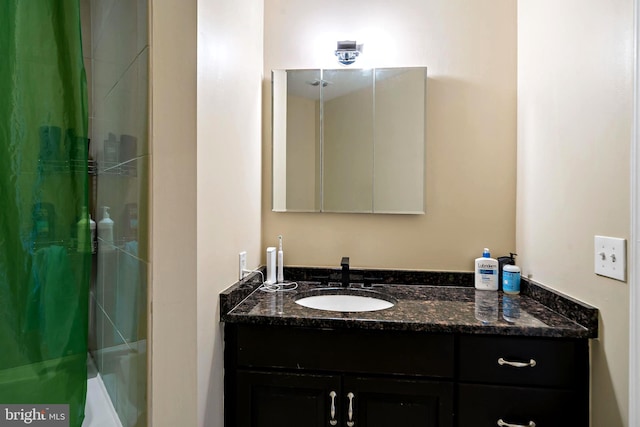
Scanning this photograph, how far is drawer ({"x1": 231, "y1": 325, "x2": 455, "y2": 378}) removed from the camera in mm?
1248

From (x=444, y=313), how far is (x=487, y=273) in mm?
483

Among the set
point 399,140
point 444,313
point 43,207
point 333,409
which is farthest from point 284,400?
point 399,140

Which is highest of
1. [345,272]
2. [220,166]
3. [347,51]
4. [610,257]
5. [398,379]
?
[347,51]

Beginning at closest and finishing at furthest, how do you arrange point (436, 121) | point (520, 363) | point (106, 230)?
1. point (520, 363)
2. point (106, 230)
3. point (436, 121)

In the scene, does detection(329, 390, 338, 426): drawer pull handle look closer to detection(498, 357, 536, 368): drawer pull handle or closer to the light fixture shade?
detection(498, 357, 536, 368): drawer pull handle

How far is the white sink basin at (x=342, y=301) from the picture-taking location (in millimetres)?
1638

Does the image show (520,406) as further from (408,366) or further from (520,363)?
(408,366)

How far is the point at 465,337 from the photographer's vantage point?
4.06 feet

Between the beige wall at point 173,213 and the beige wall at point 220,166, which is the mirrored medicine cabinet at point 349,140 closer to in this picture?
the beige wall at point 220,166

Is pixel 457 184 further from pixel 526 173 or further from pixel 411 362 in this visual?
pixel 411 362

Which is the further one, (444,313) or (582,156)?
(444,313)

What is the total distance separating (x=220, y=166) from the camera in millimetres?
1319

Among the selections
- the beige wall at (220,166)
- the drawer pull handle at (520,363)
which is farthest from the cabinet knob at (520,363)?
the beige wall at (220,166)

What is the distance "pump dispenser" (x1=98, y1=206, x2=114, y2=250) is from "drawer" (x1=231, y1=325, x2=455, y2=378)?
→ 2.04ft
